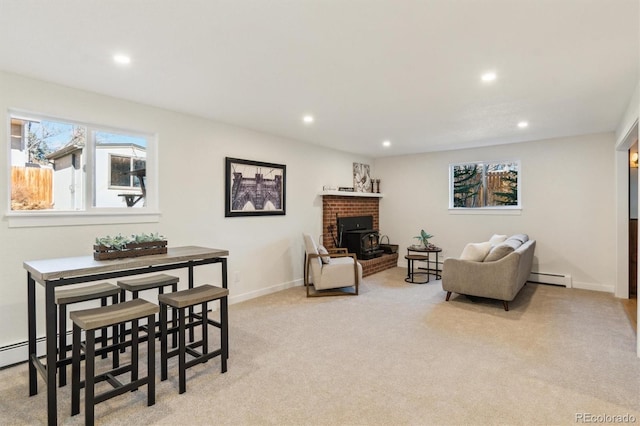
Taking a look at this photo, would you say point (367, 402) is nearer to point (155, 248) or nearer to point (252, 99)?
point (155, 248)

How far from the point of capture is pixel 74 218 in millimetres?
3006

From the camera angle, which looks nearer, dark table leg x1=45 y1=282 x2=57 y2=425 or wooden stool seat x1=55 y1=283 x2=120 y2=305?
dark table leg x1=45 y1=282 x2=57 y2=425

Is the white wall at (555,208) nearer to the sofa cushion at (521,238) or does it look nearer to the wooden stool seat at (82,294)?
the sofa cushion at (521,238)

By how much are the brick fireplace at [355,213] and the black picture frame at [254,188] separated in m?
1.01

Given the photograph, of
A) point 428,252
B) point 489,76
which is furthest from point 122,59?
point 428,252

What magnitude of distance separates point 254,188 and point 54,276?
2813 millimetres

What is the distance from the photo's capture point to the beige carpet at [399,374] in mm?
2014

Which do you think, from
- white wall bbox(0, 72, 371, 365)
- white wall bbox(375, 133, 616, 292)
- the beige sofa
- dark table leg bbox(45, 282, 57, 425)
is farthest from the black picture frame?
white wall bbox(375, 133, 616, 292)

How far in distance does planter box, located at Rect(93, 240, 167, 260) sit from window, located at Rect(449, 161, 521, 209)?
514 cm

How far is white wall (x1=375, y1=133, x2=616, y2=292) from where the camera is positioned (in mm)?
4844

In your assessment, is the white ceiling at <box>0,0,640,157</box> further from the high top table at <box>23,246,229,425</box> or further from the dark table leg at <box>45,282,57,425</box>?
the dark table leg at <box>45,282,57,425</box>

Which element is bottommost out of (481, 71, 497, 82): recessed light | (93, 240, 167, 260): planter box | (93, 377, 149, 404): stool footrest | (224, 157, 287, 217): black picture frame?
(93, 377, 149, 404): stool footrest

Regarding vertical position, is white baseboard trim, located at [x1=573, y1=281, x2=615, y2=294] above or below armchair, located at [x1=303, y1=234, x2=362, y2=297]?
below

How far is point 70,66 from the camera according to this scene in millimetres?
2535
